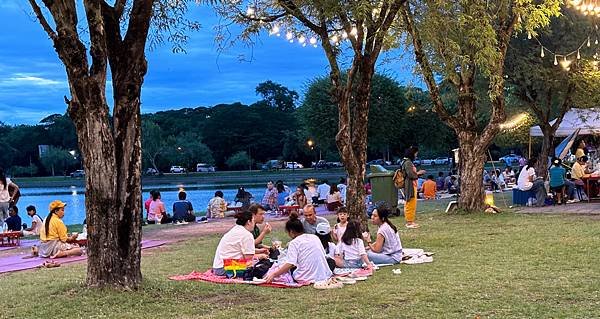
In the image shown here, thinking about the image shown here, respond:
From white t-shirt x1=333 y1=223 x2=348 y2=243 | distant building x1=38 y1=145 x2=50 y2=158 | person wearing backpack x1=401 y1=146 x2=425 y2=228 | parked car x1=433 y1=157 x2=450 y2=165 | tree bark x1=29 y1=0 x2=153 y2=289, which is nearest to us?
tree bark x1=29 y1=0 x2=153 y2=289

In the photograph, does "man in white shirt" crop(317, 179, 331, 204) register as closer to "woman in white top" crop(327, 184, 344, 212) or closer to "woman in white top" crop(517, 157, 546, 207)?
"woman in white top" crop(327, 184, 344, 212)

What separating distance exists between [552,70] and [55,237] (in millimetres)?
15902

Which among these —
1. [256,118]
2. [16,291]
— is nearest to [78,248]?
[16,291]

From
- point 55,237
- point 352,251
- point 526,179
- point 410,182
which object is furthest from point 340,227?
point 526,179

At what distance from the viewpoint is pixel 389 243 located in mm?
9117

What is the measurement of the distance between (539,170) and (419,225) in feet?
32.1

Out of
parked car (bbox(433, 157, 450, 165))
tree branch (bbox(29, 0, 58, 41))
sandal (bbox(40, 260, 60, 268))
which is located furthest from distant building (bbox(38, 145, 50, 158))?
tree branch (bbox(29, 0, 58, 41))

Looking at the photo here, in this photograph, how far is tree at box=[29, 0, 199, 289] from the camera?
7.14 m

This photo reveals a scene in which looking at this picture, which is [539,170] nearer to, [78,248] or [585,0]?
[585,0]

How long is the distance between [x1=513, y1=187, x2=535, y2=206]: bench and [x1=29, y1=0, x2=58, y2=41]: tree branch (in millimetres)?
13788

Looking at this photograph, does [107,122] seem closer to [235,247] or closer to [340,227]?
[235,247]

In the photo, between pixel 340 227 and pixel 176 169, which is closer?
pixel 340 227

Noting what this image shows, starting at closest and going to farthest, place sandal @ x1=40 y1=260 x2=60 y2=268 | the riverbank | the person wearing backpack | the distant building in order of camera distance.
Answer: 1. sandal @ x1=40 y1=260 x2=60 y2=268
2. the person wearing backpack
3. the riverbank
4. the distant building

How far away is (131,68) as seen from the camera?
7.44 meters
